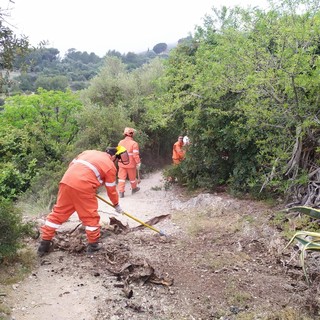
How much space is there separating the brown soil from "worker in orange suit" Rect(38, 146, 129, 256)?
35 cm

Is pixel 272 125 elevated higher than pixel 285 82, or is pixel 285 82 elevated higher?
pixel 285 82

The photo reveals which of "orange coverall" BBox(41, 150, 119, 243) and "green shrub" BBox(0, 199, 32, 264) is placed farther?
"orange coverall" BBox(41, 150, 119, 243)

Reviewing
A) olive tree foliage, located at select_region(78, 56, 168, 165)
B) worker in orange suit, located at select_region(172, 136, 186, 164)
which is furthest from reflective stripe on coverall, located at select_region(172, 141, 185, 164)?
olive tree foliage, located at select_region(78, 56, 168, 165)

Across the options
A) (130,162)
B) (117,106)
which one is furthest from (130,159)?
(117,106)

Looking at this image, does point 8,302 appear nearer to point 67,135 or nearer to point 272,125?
point 272,125

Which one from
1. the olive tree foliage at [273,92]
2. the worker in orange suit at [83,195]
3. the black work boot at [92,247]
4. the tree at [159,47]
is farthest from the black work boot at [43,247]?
the tree at [159,47]

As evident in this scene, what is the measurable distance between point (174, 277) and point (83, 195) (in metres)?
1.76

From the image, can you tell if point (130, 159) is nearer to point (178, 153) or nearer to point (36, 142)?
point (178, 153)

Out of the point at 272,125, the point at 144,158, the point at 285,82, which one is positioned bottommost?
the point at 144,158

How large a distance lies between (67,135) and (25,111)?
343 centimetres

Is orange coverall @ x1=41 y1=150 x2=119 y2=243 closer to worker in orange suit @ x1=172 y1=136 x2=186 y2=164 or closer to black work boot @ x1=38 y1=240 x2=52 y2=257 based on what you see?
black work boot @ x1=38 y1=240 x2=52 y2=257

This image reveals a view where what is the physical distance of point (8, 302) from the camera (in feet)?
14.6

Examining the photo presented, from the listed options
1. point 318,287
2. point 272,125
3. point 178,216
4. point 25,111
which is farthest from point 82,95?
point 318,287

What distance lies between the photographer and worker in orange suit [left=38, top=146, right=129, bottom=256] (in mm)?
5672
